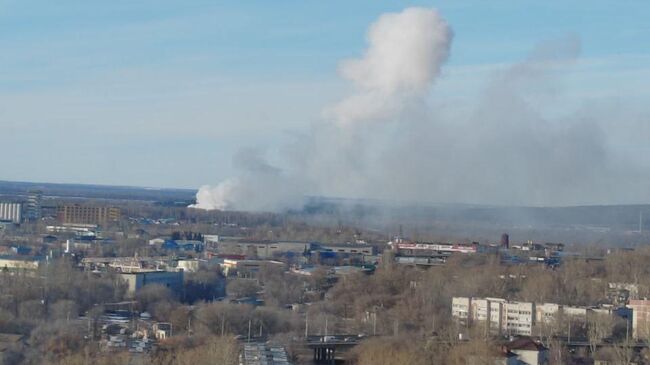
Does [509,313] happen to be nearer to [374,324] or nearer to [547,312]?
[547,312]

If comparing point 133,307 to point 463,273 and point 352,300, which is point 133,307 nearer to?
point 352,300

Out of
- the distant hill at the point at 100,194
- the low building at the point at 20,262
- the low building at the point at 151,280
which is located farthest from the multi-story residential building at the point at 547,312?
the distant hill at the point at 100,194

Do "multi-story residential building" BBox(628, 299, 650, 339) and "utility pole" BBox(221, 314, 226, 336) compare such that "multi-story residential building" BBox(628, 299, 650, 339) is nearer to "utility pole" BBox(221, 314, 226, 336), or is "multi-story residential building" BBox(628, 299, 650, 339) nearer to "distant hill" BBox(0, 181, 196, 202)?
"utility pole" BBox(221, 314, 226, 336)

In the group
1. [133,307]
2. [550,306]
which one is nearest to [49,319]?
[133,307]

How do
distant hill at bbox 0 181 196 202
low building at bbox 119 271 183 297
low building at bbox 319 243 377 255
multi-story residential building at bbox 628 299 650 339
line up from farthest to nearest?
distant hill at bbox 0 181 196 202, low building at bbox 319 243 377 255, low building at bbox 119 271 183 297, multi-story residential building at bbox 628 299 650 339

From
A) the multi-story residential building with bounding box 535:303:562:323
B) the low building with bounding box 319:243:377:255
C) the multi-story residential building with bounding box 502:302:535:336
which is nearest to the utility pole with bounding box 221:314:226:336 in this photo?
the multi-story residential building with bounding box 502:302:535:336

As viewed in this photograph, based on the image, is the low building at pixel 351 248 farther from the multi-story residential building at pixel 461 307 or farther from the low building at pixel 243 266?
the multi-story residential building at pixel 461 307
